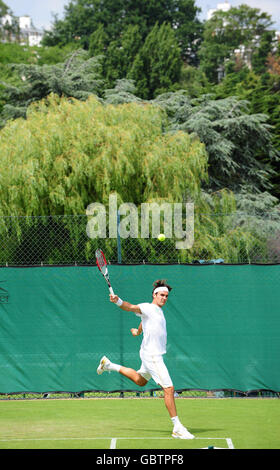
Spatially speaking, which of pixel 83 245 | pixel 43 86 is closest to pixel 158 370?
pixel 83 245

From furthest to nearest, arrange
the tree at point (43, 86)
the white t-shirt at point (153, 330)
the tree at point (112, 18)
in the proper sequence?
the tree at point (112, 18), the tree at point (43, 86), the white t-shirt at point (153, 330)

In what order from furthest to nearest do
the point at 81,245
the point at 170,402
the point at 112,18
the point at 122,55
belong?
the point at 112,18 < the point at 122,55 < the point at 81,245 < the point at 170,402

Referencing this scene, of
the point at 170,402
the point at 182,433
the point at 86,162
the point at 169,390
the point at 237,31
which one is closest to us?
the point at 182,433

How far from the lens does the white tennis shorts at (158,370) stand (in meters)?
7.84

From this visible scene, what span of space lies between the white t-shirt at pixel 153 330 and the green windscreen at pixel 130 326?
2643 mm

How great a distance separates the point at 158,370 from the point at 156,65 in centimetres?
4521

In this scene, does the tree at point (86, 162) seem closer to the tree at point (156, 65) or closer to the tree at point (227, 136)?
the tree at point (227, 136)

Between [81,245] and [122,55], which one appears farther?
[122,55]

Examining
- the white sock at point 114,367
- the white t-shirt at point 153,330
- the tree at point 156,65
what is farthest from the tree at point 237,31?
the white t-shirt at point 153,330

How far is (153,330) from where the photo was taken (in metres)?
7.99

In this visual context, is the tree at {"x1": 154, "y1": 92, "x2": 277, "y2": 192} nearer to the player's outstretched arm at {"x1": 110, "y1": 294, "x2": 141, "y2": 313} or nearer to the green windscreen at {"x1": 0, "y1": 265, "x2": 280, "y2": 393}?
the green windscreen at {"x1": 0, "y1": 265, "x2": 280, "y2": 393}

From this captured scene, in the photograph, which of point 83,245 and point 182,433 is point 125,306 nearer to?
point 182,433

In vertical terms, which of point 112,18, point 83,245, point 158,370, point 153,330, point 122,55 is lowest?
point 158,370
